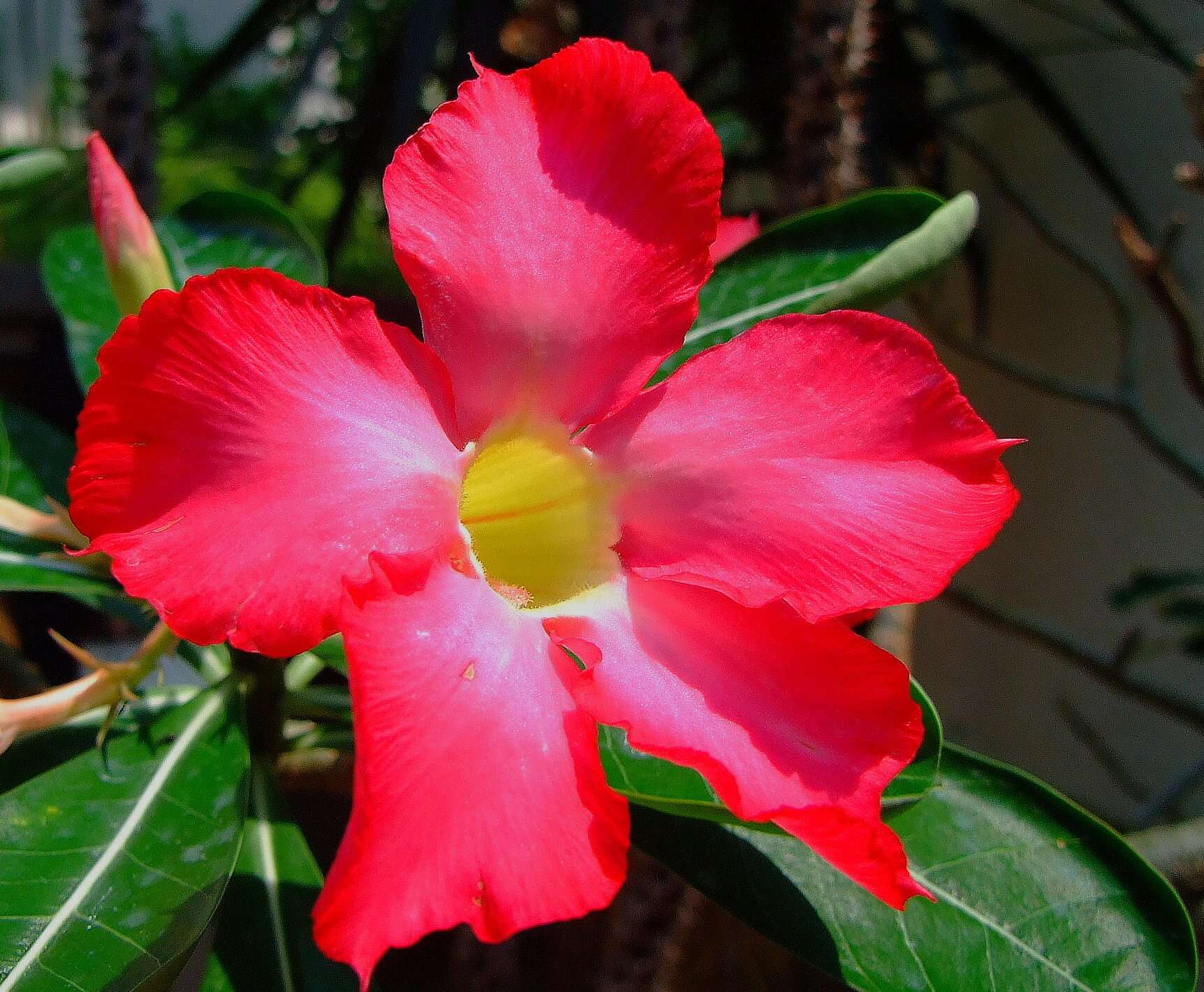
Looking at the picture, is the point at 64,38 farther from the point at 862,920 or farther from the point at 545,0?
the point at 862,920

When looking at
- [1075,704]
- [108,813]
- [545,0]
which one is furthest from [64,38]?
[108,813]

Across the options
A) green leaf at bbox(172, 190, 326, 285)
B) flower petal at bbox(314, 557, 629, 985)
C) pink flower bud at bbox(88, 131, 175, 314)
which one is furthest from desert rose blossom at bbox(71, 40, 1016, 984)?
green leaf at bbox(172, 190, 326, 285)

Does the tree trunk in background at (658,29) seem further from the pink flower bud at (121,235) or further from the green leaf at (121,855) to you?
the green leaf at (121,855)

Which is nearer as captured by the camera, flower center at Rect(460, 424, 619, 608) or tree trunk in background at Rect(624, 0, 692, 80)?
flower center at Rect(460, 424, 619, 608)

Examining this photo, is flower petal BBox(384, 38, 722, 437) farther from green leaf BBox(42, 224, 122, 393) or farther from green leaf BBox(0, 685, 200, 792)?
green leaf BBox(42, 224, 122, 393)

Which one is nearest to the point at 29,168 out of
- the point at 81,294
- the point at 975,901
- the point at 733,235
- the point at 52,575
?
the point at 81,294

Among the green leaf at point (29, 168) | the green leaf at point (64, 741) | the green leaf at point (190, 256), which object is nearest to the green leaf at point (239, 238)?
the green leaf at point (190, 256)

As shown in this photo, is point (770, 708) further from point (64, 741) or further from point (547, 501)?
point (64, 741)
